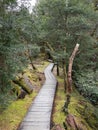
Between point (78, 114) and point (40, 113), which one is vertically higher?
point (40, 113)

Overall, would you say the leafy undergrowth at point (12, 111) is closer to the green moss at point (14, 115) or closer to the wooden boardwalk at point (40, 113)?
the green moss at point (14, 115)

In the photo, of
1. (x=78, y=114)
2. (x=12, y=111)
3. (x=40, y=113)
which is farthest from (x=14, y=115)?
(x=78, y=114)

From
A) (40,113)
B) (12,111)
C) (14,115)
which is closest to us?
(14,115)

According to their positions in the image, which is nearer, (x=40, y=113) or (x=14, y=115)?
(x=14, y=115)

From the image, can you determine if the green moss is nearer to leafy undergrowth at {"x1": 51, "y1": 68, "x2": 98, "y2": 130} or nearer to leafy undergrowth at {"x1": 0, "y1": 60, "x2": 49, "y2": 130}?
leafy undergrowth at {"x1": 0, "y1": 60, "x2": 49, "y2": 130}

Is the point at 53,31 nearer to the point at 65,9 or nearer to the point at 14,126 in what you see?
the point at 65,9

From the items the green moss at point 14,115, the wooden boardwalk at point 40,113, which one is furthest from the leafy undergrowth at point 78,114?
the green moss at point 14,115

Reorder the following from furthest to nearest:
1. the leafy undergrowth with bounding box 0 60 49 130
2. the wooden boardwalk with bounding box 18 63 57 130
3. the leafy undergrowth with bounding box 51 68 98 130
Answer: the leafy undergrowth with bounding box 51 68 98 130, the wooden boardwalk with bounding box 18 63 57 130, the leafy undergrowth with bounding box 0 60 49 130

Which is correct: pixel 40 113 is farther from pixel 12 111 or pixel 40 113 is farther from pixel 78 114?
pixel 78 114

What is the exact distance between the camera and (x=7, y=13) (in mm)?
9445

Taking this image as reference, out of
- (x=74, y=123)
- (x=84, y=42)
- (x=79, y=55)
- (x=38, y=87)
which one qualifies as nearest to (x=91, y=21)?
(x=84, y=42)

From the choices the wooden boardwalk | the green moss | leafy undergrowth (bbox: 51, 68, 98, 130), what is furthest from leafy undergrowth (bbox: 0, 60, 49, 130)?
leafy undergrowth (bbox: 51, 68, 98, 130)

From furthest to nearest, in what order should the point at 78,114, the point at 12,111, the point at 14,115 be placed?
1. the point at 78,114
2. the point at 12,111
3. the point at 14,115

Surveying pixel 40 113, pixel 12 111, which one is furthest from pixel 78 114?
pixel 12 111
